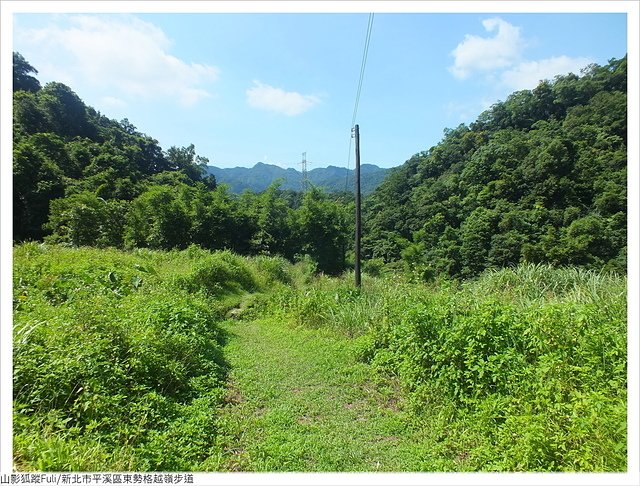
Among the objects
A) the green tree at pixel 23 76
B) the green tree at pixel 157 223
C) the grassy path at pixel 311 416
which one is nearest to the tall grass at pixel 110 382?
the grassy path at pixel 311 416

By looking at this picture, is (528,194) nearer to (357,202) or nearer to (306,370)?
(357,202)

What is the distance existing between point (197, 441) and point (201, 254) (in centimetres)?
1175

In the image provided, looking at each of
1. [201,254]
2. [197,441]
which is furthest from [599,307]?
[201,254]

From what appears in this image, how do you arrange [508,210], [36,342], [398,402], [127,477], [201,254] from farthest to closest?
[508,210] < [201,254] < [398,402] < [36,342] < [127,477]

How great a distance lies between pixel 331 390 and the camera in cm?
462

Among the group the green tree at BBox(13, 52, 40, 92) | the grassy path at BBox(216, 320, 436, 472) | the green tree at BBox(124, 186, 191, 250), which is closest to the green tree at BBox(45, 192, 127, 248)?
the green tree at BBox(124, 186, 191, 250)

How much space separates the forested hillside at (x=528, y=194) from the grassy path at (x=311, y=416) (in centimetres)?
1501

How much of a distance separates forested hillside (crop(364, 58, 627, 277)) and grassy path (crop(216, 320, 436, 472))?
49.3ft

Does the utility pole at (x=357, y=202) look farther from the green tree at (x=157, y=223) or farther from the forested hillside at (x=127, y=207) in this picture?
the green tree at (x=157, y=223)

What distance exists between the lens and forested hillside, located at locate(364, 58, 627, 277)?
88.6 ft

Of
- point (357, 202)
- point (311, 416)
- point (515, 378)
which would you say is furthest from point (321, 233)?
point (515, 378)

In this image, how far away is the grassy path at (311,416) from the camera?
3.09 meters

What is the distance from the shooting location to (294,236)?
936 inches

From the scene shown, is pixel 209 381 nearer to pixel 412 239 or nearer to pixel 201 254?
pixel 201 254
